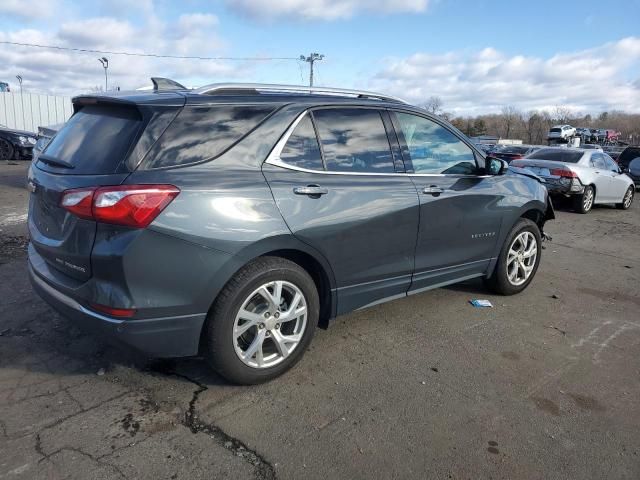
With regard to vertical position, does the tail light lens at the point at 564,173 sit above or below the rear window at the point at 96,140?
below

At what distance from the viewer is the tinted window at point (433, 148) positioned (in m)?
4.00

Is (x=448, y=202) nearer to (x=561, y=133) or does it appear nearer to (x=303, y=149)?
(x=303, y=149)

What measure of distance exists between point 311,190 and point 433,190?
1222 millimetres

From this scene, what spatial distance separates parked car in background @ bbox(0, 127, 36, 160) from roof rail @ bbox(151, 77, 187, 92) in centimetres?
1575

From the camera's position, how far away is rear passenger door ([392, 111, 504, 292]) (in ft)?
13.0

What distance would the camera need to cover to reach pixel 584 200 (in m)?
12.3

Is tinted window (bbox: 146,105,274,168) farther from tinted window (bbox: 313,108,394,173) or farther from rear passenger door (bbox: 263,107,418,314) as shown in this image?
tinted window (bbox: 313,108,394,173)

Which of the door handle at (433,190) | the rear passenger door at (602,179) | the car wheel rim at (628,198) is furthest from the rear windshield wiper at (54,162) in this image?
the car wheel rim at (628,198)

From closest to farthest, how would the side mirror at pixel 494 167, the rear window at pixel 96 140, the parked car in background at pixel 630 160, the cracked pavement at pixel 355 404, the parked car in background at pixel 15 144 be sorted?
the cracked pavement at pixel 355 404
the rear window at pixel 96 140
the side mirror at pixel 494 167
the parked car in background at pixel 15 144
the parked car in background at pixel 630 160

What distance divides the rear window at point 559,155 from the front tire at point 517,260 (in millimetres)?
8525

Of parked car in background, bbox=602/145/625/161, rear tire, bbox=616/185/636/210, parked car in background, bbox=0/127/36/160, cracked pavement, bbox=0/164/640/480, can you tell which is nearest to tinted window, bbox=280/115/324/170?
cracked pavement, bbox=0/164/640/480

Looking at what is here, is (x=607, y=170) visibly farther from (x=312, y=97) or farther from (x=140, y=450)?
(x=140, y=450)

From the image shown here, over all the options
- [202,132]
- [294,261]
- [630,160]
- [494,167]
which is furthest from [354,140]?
[630,160]

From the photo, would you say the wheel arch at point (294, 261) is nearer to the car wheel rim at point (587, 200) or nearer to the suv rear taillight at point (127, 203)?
the suv rear taillight at point (127, 203)
